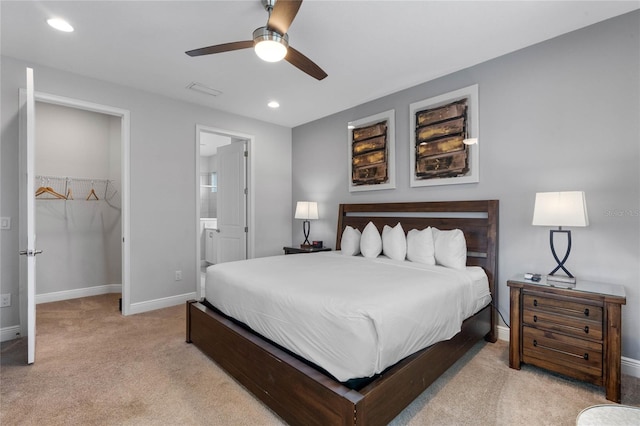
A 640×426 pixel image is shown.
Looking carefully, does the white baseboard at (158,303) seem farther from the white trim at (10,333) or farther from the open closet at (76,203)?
the open closet at (76,203)

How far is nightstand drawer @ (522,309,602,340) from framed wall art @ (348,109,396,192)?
Result: 197 centimetres

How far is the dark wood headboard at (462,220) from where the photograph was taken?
2789 millimetres

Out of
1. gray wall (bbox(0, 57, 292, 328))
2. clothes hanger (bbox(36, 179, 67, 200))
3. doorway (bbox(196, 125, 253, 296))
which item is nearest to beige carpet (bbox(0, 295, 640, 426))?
gray wall (bbox(0, 57, 292, 328))

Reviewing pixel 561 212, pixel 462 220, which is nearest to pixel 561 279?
pixel 561 212

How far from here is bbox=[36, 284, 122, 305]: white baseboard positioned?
157 inches

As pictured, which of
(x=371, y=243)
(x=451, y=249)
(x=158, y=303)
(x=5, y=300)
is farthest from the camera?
(x=158, y=303)

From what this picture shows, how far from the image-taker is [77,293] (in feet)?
13.9

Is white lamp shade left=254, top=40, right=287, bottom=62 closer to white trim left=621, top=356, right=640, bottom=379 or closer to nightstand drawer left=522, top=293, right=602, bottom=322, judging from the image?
nightstand drawer left=522, top=293, right=602, bottom=322

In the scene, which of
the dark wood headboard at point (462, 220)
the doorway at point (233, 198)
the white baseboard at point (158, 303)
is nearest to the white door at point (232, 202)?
the doorway at point (233, 198)

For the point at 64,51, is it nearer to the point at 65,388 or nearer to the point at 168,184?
the point at 168,184

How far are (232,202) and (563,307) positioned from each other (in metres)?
4.29

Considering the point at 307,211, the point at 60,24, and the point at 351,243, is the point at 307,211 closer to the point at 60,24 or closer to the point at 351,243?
the point at 351,243

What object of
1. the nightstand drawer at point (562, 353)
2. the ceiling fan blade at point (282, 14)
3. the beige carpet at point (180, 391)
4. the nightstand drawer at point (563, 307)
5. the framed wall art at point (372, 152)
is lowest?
the beige carpet at point (180, 391)

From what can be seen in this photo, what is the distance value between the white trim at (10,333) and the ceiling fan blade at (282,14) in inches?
143
